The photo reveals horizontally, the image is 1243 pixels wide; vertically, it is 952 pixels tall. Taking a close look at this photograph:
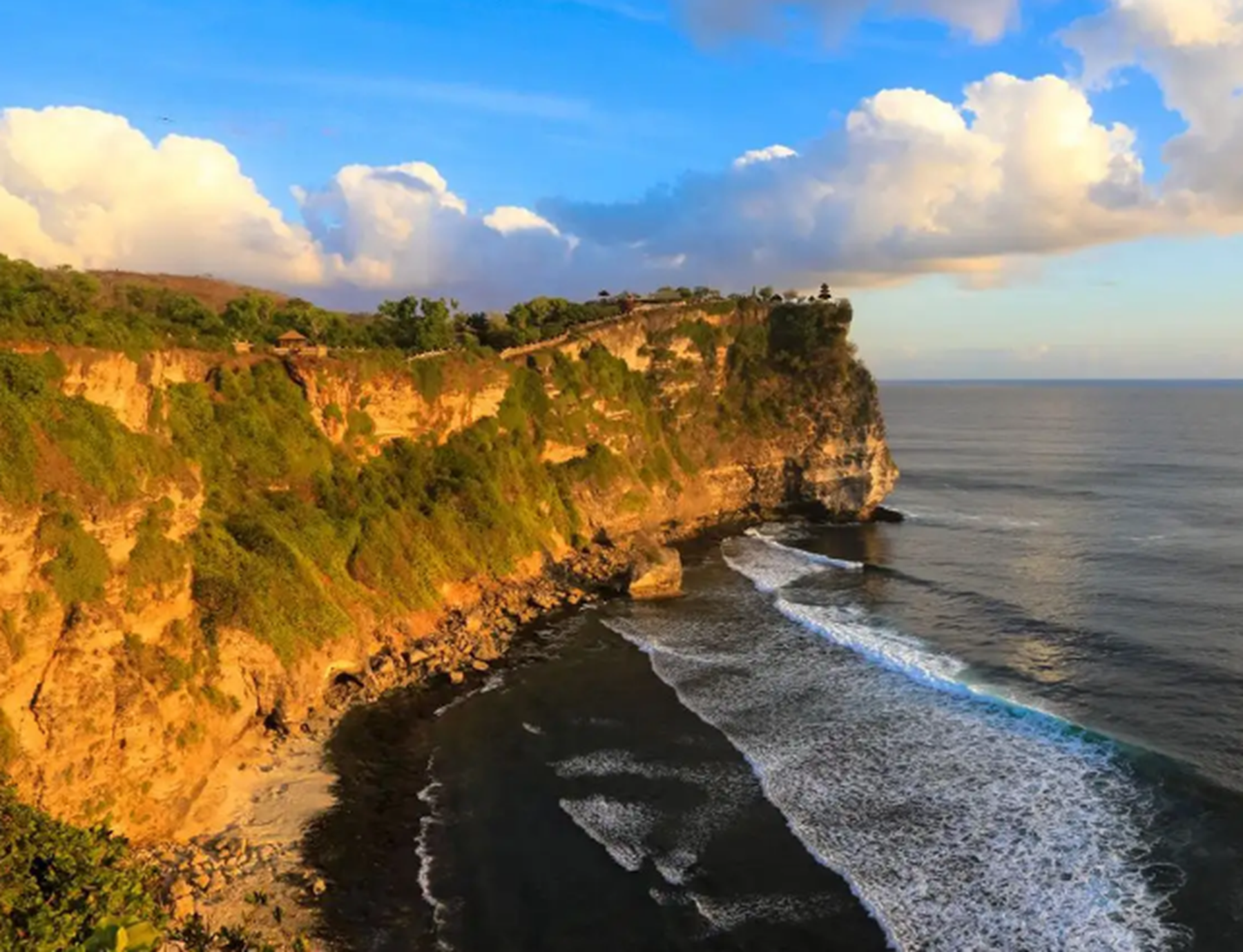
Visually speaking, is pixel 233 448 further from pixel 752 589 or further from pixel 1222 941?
pixel 1222 941

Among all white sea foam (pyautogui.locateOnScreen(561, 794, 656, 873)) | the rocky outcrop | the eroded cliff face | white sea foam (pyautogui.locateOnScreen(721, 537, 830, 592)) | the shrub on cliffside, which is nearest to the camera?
the shrub on cliffside

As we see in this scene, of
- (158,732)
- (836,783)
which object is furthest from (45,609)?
(836,783)

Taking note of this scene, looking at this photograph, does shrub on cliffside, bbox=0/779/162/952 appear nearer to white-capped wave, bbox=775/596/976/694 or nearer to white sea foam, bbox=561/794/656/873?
white sea foam, bbox=561/794/656/873

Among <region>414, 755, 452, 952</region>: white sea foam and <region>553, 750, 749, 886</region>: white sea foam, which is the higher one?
<region>553, 750, 749, 886</region>: white sea foam

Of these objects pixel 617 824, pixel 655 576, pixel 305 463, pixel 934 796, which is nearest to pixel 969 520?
pixel 655 576

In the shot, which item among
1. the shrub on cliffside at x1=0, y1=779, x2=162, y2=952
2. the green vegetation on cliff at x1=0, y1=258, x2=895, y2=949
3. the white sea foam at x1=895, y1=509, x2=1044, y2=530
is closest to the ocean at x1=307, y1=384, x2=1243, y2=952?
the green vegetation on cliff at x1=0, y1=258, x2=895, y2=949

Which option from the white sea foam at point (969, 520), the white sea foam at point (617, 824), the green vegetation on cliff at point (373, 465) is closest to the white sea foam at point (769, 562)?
the green vegetation on cliff at point (373, 465)
